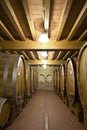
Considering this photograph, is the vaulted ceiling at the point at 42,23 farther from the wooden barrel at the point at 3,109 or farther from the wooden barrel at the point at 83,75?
the wooden barrel at the point at 3,109

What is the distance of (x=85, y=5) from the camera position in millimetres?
3391

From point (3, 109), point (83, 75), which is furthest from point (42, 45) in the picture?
point (3, 109)

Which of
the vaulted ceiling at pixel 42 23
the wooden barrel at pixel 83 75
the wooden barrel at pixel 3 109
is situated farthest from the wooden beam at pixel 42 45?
the wooden barrel at pixel 3 109

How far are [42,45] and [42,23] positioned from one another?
1.39 meters

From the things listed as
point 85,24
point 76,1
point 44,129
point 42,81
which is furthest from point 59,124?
point 42,81

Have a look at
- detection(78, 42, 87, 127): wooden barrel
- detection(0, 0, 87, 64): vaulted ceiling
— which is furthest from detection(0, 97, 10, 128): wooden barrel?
detection(0, 0, 87, 64): vaulted ceiling

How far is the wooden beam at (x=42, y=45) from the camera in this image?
598cm

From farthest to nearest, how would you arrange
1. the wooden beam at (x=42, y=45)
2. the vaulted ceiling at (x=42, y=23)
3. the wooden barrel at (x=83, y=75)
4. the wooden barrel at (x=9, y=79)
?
the wooden beam at (x=42, y=45)
the wooden barrel at (x=9, y=79)
the vaulted ceiling at (x=42, y=23)
the wooden barrel at (x=83, y=75)

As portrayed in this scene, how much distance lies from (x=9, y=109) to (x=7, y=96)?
281mm

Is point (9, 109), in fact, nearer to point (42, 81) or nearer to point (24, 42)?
point (24, 42)

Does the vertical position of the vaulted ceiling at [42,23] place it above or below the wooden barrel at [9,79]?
above

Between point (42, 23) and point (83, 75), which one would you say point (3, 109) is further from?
point (42, 23)

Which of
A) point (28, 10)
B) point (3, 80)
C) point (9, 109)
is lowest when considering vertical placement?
point (9, 109)

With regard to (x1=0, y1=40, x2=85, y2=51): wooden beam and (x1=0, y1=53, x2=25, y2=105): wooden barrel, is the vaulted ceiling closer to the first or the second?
(x1=0, y1=40, x2=85, y2=51): wooden beam
